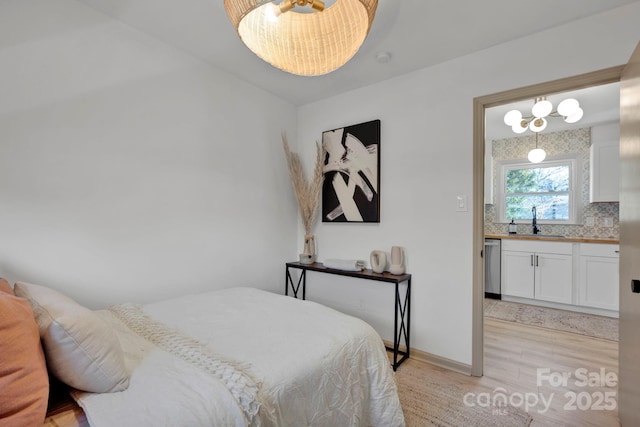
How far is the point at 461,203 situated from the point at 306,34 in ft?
5.48

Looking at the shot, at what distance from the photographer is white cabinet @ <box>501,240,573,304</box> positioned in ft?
12.3

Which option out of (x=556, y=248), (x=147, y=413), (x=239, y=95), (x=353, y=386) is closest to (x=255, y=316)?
(x=353, y=386)

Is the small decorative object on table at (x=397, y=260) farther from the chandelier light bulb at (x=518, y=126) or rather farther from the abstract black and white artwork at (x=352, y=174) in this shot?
the chandelier light bulb at (x=518, y=126)

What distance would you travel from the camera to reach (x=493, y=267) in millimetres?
4250

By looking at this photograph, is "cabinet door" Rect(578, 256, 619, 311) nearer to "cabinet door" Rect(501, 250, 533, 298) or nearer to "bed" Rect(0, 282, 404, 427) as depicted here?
"cabinet door" Rect(501, 250, 533, 298)

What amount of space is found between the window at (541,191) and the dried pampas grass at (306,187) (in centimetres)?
338

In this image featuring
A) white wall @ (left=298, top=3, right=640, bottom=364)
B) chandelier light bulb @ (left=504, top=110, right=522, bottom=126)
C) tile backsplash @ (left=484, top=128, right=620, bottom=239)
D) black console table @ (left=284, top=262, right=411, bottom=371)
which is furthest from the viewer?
tile backsplash @ (left=484, top=128, right=620, bottom=239)

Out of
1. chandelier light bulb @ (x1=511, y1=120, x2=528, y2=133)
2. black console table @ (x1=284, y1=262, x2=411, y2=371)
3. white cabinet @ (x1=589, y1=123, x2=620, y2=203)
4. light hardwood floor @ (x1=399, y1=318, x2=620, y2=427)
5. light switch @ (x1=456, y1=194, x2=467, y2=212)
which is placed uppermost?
chandelier light bulb @ (x1=511, y1=120, x2=528, y2=133)

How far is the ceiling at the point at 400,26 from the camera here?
1.82m

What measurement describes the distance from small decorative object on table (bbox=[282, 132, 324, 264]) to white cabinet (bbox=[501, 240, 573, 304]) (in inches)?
114

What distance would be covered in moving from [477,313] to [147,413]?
2.21 m

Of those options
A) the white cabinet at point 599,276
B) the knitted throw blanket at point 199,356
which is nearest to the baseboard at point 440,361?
the knitted throw blanket at point 199,356

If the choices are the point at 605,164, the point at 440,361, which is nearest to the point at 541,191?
the point at 605,164

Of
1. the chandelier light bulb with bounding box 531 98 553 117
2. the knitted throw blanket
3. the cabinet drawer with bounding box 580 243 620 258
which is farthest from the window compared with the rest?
the knitted throw blanket
